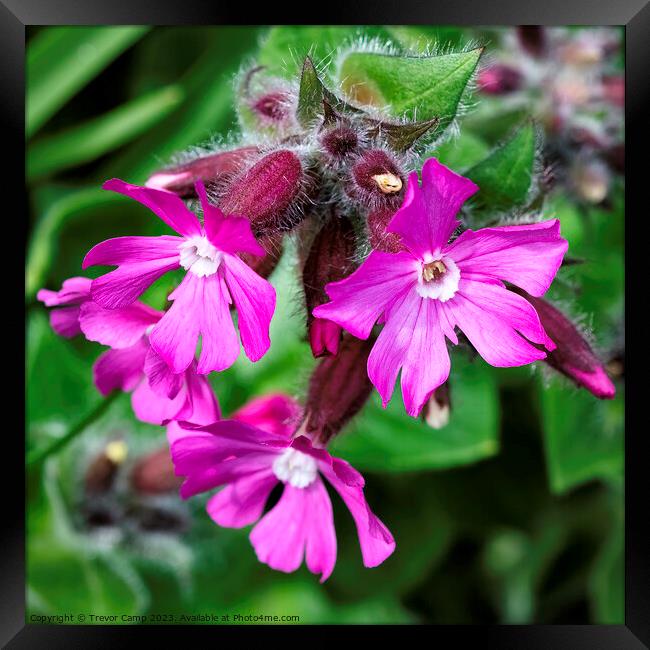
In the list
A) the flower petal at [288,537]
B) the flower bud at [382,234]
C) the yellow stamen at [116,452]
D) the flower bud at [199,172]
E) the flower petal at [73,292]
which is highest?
the flower bud at [199,172]

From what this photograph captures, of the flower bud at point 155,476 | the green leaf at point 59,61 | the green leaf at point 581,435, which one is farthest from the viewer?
the green leaf at point 59,61

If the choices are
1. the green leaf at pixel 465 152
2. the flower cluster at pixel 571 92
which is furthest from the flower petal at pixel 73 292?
the flower cluster at pixel 571 92

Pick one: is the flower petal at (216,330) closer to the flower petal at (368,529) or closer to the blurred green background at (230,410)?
the flower petal at (368,529)

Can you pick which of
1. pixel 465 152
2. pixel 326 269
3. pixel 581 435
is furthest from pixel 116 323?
pixel 581 435

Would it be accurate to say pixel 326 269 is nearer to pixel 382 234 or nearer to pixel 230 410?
pixel 382 234

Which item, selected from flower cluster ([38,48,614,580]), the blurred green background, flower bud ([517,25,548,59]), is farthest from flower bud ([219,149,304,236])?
flower bud ([517,25,548,59])
